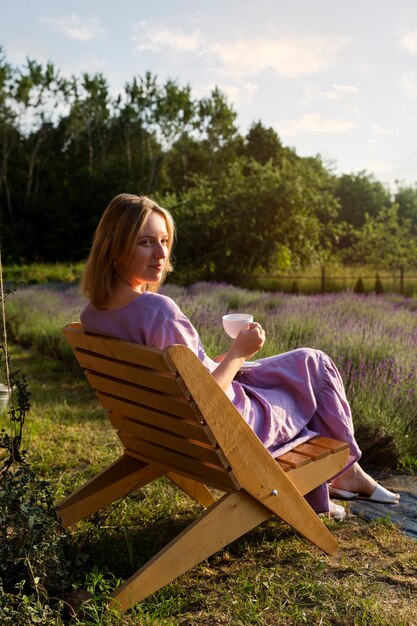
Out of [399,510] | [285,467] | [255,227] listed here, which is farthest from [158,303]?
[255,227]

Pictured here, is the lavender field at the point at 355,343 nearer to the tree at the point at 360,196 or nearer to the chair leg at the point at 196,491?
the chair leg at the point at 196,491

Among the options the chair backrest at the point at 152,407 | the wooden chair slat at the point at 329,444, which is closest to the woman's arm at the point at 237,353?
the chair backrest at the point at 152,407

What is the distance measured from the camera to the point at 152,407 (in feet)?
8.86

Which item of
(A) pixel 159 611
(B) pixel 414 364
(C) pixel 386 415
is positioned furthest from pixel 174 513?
(B) pixel 414 364

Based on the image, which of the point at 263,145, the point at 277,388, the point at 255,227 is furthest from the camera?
the point at 263,145

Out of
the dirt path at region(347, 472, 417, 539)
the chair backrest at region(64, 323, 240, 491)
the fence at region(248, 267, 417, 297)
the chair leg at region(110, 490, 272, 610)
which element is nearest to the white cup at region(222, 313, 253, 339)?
the chair backrest at region(64, 323, 240, 491)

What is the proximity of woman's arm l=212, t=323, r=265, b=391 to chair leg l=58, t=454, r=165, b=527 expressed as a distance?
658 millimetres

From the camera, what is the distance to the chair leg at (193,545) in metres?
2.44

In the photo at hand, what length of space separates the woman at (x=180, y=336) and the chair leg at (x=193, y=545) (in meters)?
0.35

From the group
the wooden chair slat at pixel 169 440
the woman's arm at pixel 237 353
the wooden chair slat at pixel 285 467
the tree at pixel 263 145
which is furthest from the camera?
the tree at pixel 263 145

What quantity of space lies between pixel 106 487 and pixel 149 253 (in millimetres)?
1093

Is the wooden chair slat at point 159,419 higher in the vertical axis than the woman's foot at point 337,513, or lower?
higher

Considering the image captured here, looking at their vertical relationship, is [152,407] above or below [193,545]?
above

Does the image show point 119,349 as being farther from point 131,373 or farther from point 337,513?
point 337,513
